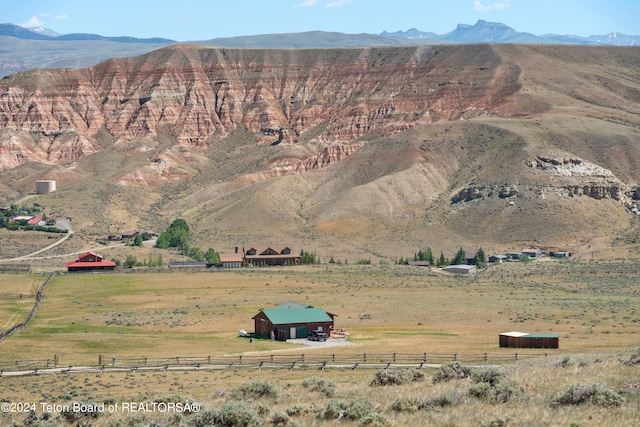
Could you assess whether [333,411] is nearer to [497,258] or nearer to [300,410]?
[300,410]

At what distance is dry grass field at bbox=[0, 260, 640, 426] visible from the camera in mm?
33656

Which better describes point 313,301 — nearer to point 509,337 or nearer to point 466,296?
point 466,296

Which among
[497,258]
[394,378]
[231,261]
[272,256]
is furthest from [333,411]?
[497,258]

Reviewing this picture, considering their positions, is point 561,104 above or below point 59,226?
above

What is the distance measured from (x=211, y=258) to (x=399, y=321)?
187ft

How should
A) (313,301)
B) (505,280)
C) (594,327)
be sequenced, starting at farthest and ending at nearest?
(505,280), (313,301), (594,327)

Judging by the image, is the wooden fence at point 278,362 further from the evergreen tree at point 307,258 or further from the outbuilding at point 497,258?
the outbuilding at point 497,258

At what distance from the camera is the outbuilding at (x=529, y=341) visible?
61.9 meters

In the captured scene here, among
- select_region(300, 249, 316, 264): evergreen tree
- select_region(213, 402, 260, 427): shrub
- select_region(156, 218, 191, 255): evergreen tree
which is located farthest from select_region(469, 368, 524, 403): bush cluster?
select_region(156, 218, 191, 255): evergreen tree

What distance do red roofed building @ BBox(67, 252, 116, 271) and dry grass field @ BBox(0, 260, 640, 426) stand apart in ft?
20.3

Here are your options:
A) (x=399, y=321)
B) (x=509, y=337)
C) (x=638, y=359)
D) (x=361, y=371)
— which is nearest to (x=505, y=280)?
(x=399, y=321)

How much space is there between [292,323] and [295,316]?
46.9 inches

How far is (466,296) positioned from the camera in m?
Answer: 98.2

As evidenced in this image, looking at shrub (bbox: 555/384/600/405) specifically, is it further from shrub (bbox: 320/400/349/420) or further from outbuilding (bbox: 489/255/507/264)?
outbuilding (bbox: 489/255/507/264)
